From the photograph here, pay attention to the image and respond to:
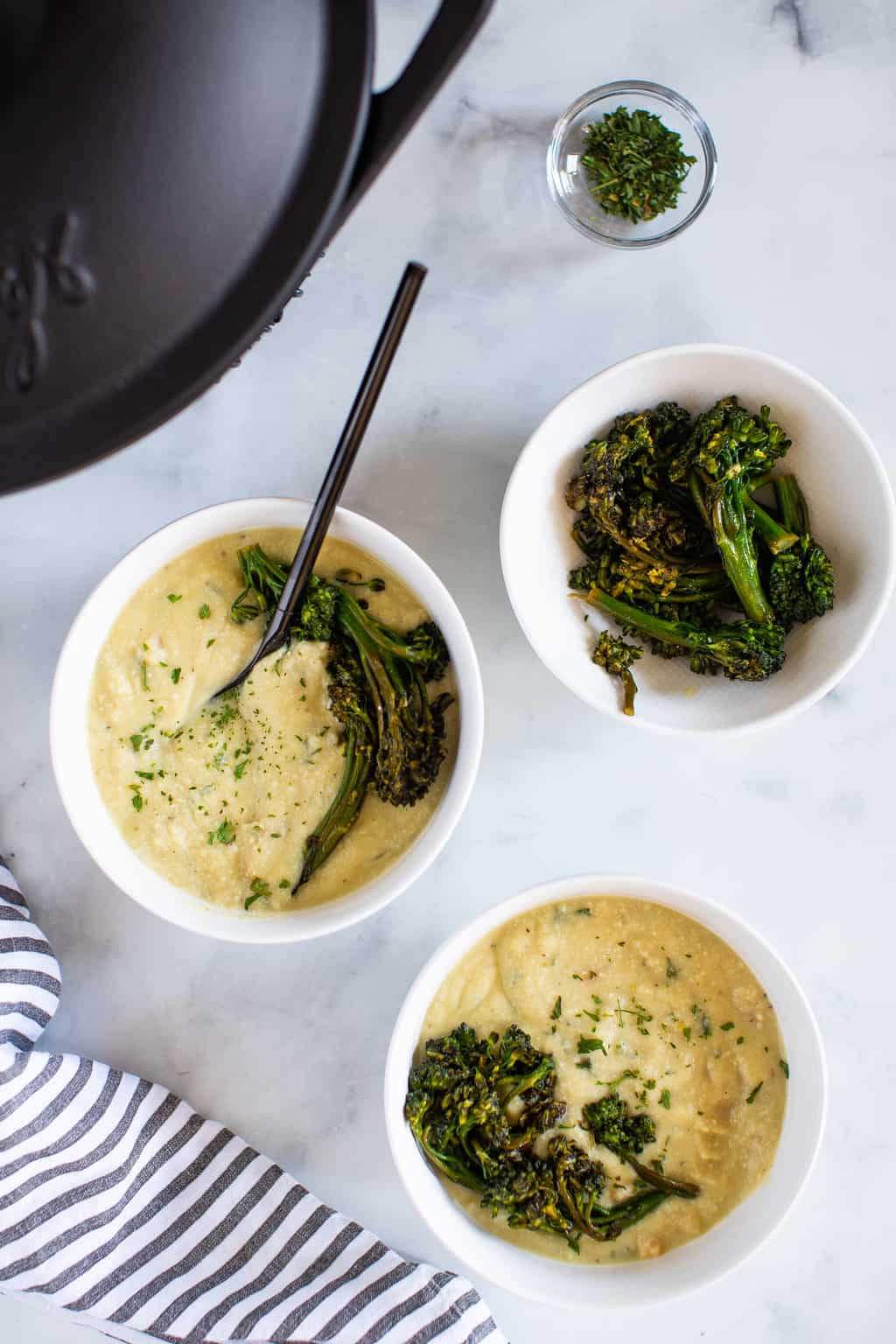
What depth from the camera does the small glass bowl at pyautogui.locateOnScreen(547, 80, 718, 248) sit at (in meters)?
2.44

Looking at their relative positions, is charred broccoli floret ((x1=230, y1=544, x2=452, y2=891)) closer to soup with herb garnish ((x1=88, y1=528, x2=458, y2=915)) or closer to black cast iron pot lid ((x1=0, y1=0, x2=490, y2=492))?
soup with herb garnish ((x1=88, y1=528, x2=458, y2=915))

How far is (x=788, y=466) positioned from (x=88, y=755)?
1527mm

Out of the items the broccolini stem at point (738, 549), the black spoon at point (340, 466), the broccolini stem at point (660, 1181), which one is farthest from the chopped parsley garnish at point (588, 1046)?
the black spoon at point (340, 466)

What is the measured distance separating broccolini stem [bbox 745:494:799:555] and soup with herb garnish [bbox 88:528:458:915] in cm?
68

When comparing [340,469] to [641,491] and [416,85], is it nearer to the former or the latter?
[641,491]

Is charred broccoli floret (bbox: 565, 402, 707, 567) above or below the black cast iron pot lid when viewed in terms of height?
above

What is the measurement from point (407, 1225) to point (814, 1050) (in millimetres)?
975

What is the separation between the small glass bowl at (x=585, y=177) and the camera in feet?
8.01

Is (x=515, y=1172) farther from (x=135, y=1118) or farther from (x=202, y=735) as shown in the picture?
(x=202, y=735)

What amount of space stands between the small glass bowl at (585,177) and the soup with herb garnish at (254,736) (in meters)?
0.88

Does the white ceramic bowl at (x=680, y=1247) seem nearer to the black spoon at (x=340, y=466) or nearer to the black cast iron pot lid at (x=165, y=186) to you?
the black spoon at (x=340, y=466)

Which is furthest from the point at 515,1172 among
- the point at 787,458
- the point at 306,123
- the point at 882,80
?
the point at 882,80

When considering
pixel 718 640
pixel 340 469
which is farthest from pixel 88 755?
pixel 718 640

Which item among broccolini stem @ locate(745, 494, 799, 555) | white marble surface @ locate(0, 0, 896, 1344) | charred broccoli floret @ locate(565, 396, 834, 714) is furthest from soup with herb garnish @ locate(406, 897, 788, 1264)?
broccolini stem @ locate(745, 494, 799, 555)
